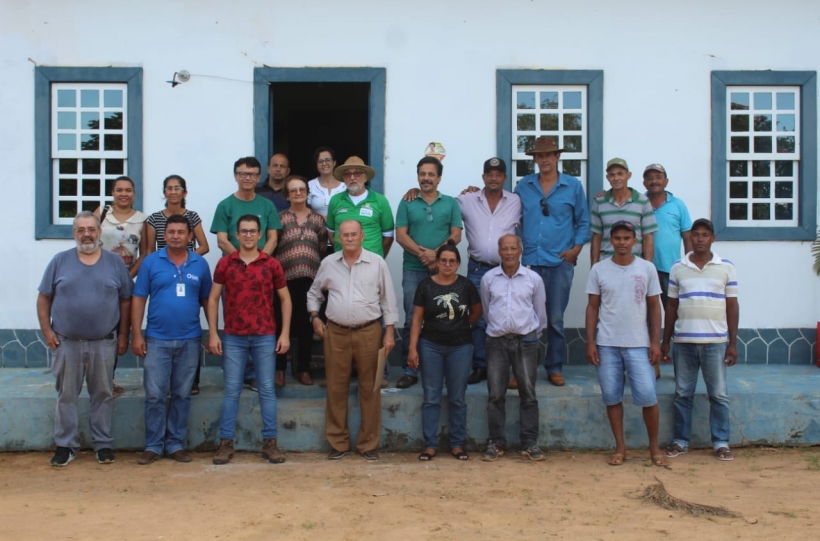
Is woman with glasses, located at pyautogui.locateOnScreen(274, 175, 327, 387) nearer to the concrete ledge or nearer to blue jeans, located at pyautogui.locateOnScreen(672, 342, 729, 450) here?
the concrete ledge

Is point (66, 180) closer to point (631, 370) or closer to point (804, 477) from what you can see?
point (631, 370)

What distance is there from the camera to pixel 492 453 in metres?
6.62

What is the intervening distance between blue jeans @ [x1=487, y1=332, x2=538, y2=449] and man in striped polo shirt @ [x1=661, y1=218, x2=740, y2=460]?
106 centimetres

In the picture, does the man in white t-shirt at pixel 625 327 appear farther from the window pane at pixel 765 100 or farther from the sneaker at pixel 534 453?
the window pane at pixel 765 100

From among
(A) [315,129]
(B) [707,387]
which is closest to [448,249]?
(B) [707,387]

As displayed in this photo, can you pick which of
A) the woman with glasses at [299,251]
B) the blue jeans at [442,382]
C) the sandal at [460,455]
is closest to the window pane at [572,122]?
the woman with glasses at [299,251]

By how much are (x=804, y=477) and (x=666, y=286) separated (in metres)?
1.89

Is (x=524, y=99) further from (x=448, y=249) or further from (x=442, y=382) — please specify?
(x=442, y=382)

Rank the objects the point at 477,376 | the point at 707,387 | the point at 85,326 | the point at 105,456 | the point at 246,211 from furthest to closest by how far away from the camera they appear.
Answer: the point at 477,376, the point at 246,211, the point at 707,387, the point at 105,456, the point at 85,326

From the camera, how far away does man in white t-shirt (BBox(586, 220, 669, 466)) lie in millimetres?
6391

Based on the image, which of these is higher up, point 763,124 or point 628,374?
point 763,124

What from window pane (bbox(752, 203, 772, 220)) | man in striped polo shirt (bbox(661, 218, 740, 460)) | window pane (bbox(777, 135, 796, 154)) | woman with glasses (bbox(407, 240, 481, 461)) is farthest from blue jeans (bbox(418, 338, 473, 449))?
window pane (bbox(777, 135, 796, 154))

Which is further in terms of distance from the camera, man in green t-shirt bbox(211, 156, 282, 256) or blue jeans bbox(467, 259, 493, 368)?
blue jeans bbox(467, 259, 493, 368)

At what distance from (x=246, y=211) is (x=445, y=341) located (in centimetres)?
193
